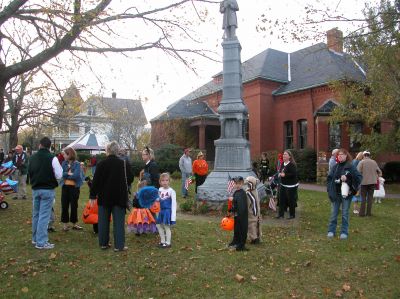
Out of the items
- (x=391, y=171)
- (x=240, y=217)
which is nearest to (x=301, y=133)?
(x=391, y=171)

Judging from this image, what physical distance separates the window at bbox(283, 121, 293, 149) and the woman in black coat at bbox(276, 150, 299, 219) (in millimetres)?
19994

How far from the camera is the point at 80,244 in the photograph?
7324 millimetres

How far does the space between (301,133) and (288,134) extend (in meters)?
1.19

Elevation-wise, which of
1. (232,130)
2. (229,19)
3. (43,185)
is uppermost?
(229,19)

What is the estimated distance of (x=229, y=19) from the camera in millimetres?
12398

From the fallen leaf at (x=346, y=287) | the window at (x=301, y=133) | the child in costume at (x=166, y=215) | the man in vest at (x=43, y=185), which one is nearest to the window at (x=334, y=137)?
the window at (x=301, y=133)

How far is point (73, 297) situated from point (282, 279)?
276 centimetres

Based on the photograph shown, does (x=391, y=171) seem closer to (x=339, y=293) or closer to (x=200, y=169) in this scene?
(x=200, y=169)

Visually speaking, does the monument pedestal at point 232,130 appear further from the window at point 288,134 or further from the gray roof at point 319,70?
the window at point 288,134

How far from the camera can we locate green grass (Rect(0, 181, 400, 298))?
203 inches

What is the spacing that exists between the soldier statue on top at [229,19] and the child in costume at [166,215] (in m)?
6.64

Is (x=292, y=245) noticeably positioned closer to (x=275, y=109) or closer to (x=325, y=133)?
(x=325, y=133)

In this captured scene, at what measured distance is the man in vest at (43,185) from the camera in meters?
6.94

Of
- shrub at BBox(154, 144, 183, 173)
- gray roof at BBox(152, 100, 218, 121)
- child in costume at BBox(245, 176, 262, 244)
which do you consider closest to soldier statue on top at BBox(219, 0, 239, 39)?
child in costume at BBox(245, 176, 262, 244)
